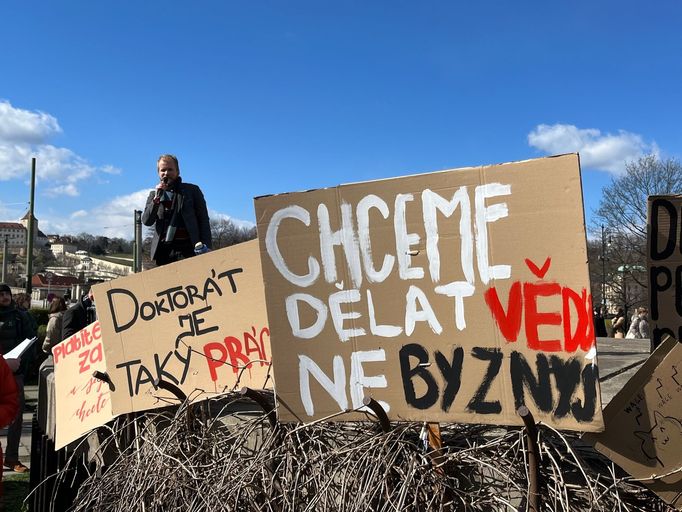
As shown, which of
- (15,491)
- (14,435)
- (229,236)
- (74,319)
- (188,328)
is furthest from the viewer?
(229,236)

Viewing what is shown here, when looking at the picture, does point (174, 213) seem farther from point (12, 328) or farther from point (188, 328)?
point (12, 328)

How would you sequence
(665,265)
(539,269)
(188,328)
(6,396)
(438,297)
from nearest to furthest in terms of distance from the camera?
(539,269), (438,297), (665,265), (188,328), (6,396)

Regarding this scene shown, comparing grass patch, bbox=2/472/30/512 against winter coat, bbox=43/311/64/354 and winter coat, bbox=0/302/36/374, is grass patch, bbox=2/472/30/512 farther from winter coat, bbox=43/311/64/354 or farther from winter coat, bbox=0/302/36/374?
winter coat, bbox=43/311/64/354

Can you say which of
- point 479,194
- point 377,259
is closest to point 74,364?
point 377,259

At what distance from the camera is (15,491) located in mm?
5500

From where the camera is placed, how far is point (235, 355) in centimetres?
304

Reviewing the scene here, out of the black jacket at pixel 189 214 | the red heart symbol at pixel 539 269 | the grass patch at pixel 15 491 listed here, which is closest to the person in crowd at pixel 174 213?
the black jacket at pixel 189 214

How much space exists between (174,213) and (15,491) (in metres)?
2.87

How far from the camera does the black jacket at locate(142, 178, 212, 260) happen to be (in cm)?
485

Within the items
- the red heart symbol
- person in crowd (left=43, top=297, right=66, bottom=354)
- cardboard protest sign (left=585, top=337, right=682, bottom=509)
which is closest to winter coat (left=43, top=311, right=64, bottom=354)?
person in crowd (left=43, top=297, right=66, bottom=354)

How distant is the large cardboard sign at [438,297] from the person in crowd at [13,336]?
4604 millimetres

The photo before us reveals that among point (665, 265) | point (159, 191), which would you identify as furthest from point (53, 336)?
point (665, 265)

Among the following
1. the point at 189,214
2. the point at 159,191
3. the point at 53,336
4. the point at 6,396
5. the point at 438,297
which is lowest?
the point at 6,396

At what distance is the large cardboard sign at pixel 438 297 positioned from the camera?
205 cm
